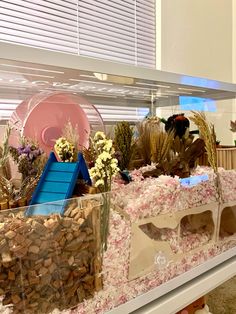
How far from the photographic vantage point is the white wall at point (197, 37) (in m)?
1.54

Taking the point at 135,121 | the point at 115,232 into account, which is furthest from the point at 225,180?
the point at 115,232

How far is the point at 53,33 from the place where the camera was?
1.25 m

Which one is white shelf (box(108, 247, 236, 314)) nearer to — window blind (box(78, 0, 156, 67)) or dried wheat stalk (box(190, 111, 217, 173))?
dried wheat stalk (box(190, 111, 217, 173))

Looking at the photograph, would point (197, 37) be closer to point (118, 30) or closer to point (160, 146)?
point (118, 30)

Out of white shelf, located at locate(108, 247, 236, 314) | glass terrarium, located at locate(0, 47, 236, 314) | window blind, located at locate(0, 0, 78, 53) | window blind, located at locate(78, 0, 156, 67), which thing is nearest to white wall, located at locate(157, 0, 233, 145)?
window blind, located at locate(78, 0, 156, 67)

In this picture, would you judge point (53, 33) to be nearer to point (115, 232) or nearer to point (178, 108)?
point (178, 108)

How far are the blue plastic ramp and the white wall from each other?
1.09 m

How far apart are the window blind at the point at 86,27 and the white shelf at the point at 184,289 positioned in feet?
3.03

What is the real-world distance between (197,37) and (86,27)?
58 cm

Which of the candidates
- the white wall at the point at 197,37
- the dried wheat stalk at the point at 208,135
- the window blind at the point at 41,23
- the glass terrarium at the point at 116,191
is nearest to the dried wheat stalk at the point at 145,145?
the glass terrarium at the point at 116,191

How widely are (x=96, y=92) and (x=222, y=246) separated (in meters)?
0.47

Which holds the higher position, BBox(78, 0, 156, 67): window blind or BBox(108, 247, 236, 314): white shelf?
BBox(78, 0, 156, 67): window blind

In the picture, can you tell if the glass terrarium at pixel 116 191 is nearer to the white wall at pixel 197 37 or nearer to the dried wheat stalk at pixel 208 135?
the dried wheat stalk at pixel 208 135

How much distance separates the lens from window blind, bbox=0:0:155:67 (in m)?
1.17
